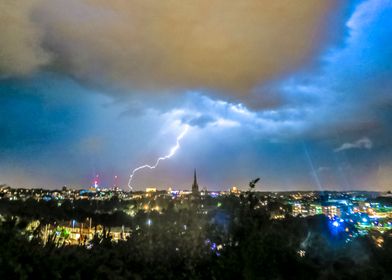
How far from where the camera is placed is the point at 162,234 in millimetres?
8289

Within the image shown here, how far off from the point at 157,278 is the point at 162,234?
1420mm

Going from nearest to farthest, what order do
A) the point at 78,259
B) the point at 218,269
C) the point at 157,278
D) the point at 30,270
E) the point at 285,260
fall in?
the point at 30,270 → the point at 78,259 → the point at 157,278 → the point at 218,269 → the point at 285,260

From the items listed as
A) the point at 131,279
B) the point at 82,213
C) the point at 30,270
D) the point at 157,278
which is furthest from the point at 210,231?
the point at 82,213

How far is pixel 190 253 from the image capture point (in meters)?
7.68

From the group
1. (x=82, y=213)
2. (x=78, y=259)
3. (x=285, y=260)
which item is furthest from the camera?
(x=82, y=213)

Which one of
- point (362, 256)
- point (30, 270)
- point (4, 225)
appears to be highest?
point (4, 225)

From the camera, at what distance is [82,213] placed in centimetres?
9356

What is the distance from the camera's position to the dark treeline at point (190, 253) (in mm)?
6016

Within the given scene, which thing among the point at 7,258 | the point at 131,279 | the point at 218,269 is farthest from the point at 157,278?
the point at 7,258

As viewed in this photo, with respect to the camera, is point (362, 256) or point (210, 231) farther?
point (362, 256)

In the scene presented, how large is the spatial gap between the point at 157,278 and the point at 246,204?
296 cm

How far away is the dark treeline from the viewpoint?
602 centimetres

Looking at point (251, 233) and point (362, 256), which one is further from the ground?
point (251, 233)

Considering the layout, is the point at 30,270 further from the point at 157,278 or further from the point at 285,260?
the point at 285,260
